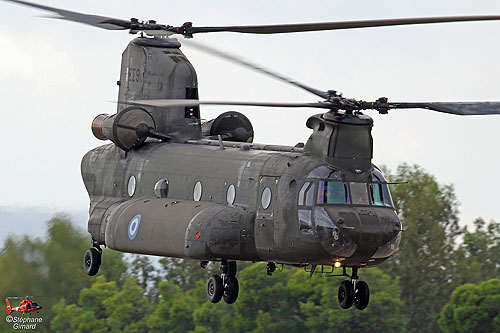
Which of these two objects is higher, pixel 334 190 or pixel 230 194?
pixel 230 194

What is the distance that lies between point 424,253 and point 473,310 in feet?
31.6

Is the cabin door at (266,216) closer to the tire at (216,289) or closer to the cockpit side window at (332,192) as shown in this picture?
the cockpit side window at (332,192)

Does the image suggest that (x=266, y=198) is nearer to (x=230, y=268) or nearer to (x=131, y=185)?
(x=230, y=268)

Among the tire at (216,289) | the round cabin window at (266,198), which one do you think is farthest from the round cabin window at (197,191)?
the round cabin window at (266,198)

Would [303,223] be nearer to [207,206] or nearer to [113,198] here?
[207,206]

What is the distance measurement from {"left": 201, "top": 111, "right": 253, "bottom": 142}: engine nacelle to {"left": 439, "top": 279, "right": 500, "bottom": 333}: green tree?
115ft

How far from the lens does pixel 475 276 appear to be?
79.6m

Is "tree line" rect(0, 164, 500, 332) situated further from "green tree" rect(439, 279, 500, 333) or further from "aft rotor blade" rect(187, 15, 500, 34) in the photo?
"aft rotor blade" rect(187, 15, 500, 34)

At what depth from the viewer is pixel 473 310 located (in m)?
70.9

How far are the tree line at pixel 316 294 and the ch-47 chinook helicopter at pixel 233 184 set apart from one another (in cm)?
2461

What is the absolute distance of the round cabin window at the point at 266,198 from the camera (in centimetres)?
3105

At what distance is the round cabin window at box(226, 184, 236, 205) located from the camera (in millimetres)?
32156

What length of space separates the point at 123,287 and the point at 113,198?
3617 cm

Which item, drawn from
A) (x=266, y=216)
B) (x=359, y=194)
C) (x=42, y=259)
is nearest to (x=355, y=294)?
(x=359, y=194)
